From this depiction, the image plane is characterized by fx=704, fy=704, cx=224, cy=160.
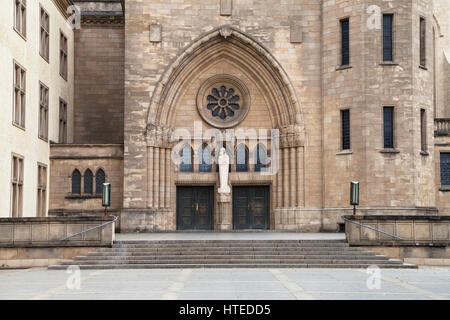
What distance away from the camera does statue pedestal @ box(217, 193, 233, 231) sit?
31.7 meters

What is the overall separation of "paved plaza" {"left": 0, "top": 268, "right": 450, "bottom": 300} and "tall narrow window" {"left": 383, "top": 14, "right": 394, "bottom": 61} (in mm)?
12108

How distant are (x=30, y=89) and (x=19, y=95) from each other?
127 cm

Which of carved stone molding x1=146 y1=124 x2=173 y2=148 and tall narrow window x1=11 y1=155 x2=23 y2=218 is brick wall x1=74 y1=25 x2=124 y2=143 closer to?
carved stone molding x1=146 y1=124 x2=173 y2=148

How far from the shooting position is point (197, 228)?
1265 inches

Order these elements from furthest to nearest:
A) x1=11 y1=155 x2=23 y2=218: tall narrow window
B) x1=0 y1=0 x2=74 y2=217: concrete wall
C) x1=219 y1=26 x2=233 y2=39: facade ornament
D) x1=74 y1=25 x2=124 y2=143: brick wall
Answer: x1=74 y1=25 x2=124 y2=143: brick wall
x1=219 y1=26 x2=233 y2=39: facade ornament
x1=11 y1=155 x2=23 y2=218: tall narrow window
x1=0 y1=0 x2=74 y2=217: concrete wall

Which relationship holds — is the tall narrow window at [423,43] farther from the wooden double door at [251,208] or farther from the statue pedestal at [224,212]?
the statue pedestal at [224,212]

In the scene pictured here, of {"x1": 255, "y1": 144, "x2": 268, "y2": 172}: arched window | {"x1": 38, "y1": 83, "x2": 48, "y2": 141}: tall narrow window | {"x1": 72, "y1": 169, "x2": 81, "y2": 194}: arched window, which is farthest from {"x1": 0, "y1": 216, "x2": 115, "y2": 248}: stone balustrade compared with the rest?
{"x1": 255, "y1": 144, "x2": 268, "y2": 172}: arched window

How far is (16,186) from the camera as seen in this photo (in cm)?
2661

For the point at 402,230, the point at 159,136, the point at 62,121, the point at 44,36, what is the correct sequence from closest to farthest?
1. the point at 402,230
2. the point at 44,36
3. the point at 159,136
4. the point at 62,121

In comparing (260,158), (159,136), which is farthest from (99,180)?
(260,158)

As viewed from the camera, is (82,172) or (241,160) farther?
(241,160)

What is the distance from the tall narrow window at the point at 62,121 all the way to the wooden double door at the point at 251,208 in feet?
28.0

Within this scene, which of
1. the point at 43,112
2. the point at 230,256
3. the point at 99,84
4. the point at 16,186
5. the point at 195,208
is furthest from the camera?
the point at 99,84

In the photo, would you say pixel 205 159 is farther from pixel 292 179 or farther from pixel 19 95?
pixel 19 95
